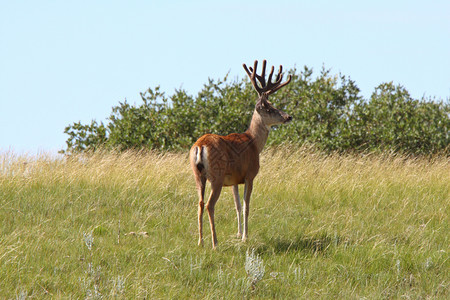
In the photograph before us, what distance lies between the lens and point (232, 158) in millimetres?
8664

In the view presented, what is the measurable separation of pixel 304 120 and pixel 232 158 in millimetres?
11527

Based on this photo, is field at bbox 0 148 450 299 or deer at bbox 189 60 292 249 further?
deer at bbox 189 60 292 249

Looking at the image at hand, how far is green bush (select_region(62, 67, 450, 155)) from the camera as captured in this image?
63.1ft

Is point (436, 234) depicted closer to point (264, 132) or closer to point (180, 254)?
point (264, 132)

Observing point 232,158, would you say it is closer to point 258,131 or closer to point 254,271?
point 258,131

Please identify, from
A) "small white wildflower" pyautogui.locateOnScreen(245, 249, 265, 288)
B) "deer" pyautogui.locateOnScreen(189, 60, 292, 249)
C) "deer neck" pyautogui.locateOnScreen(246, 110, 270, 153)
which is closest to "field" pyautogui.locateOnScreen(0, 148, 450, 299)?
"small white wildflower" pyautogui.locateOnScreen(245, 249, 265, 288)

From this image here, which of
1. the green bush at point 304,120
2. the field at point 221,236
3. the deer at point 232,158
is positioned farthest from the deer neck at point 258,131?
the green bush at point 304,120

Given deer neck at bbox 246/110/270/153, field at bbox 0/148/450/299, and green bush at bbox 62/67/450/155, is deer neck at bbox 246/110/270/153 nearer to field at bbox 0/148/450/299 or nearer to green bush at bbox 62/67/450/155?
field at bbox 0/148/450/299

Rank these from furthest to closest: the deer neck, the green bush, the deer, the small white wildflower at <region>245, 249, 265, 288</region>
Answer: the green bush < the deer neck < the deer < the small white wildflower at <region>245, 249, 265, 288</region>

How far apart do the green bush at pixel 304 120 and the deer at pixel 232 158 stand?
9.10m

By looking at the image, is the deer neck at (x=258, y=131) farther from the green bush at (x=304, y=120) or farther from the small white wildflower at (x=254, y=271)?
the green bush at (x=304, y=120)

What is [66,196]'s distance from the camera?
38.4 ft

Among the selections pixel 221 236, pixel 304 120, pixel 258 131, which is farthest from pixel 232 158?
pixel 304 120

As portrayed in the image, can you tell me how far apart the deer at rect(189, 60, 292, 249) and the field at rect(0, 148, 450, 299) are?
2.36ft
